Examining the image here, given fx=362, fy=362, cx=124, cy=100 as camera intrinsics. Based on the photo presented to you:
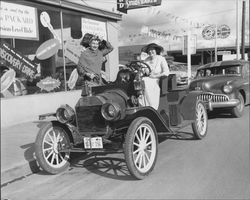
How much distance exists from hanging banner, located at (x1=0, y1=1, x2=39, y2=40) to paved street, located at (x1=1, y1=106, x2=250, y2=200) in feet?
15.5

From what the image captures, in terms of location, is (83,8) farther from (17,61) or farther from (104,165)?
(104,165)

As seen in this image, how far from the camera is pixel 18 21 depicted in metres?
9.47

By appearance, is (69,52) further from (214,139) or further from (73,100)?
(214,139)

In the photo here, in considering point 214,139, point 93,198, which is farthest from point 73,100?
point 93,198

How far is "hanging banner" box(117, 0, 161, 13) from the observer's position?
40.3 ft

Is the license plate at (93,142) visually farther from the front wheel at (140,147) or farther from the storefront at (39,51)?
the storefront at (39,51)

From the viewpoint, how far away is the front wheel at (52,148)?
4.97 meters

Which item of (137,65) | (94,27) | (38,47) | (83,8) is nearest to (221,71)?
(94,27)

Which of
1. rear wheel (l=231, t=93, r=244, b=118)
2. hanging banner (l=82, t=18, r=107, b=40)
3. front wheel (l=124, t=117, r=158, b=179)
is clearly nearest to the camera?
front wheel (l=124, t=117, r=158, b=179)

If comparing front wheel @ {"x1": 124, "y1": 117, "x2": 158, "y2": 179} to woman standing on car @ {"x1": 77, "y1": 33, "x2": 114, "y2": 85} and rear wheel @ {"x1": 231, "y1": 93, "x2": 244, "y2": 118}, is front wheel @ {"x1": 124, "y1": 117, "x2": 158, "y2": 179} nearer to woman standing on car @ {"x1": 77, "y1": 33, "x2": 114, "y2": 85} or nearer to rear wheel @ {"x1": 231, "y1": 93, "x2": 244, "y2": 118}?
woman standing on car @ {"x1": 77, "y1": 33, "x2": 114, "y2": 85}

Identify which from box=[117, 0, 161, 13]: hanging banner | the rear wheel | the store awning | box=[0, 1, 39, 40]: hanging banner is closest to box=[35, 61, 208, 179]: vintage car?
box=[0, 1, 39, 40]: hanging banner

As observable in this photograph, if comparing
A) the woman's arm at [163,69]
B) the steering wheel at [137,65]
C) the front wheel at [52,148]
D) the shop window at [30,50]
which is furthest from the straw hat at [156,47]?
the shop window at [30,50]

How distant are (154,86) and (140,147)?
135 cm

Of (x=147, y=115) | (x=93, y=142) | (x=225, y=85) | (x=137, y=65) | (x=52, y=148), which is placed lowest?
(x=52, y=148)
